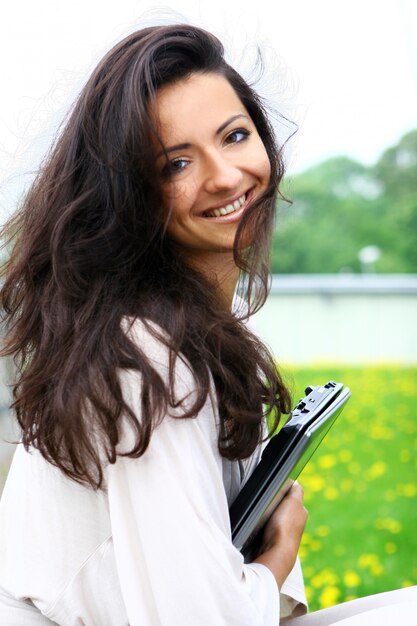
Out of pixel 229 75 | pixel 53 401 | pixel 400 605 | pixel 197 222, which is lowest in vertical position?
pixel 400 605

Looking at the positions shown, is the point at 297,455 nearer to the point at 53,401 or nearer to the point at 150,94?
the point at 53,401

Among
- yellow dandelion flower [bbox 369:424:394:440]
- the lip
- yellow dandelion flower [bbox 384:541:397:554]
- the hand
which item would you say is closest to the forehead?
the lip

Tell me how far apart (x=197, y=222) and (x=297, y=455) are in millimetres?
415

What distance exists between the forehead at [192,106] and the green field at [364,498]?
0.56m

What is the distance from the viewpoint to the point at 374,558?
3.60 metres

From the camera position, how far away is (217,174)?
147 centimetres

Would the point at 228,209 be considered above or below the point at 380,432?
above

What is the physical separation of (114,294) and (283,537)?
50cm

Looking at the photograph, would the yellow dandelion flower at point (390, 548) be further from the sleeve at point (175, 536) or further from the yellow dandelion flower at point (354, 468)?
the sleeve at point (175, 536)

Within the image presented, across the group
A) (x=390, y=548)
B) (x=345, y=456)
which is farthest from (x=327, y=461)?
(x=390, y=548)

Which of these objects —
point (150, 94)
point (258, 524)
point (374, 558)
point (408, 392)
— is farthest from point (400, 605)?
point (408, 392)

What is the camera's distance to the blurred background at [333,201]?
188cm

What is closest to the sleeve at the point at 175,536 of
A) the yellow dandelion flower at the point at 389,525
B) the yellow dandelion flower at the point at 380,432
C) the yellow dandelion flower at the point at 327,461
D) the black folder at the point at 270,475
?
the black folder at the point at 270,475

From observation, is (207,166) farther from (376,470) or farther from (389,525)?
(376,470)
